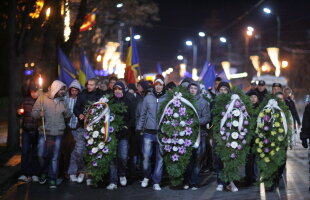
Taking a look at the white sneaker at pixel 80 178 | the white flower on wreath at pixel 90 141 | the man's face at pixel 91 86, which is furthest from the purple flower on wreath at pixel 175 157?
the man's face at pixel 91 86

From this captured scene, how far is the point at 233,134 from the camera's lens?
10.2 metres

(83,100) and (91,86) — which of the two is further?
(91,86)

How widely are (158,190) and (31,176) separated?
2.91m

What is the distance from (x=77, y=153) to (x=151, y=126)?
1754 millimetres

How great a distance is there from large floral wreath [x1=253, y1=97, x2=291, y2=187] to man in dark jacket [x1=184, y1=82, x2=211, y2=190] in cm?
108

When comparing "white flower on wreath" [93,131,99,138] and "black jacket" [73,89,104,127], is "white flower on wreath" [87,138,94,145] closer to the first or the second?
"white flower on wreath" [93,131,99,138]

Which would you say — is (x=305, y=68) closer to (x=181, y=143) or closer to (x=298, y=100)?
(x=298, y=100)

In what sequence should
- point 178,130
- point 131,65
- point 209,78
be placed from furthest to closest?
point 209,78 → point 131,65 → point 178,130

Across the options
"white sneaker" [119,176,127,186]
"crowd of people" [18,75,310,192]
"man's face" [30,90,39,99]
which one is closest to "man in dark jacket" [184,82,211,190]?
"crowd of people" [18,75,310,192]

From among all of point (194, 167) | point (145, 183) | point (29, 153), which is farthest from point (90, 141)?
point (194, 167)

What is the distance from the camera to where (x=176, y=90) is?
10.6 meters

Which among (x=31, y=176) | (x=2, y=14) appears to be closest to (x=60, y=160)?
(x=31, y=176)

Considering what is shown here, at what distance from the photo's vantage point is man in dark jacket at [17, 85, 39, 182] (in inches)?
448

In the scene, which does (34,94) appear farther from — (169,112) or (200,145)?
(200,145)
